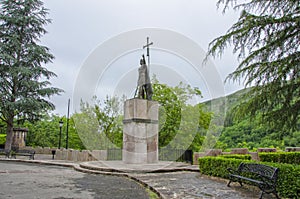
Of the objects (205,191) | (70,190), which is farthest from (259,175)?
(70,190)

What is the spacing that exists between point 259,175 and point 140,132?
21.7ft

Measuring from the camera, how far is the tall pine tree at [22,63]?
21.2 metres

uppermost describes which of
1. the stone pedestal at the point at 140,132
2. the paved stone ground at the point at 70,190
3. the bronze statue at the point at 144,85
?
the bronze statue at the point at 144,85

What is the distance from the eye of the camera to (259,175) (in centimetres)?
653

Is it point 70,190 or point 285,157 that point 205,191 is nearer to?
point 70,190

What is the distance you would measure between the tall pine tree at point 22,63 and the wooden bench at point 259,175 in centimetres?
1827

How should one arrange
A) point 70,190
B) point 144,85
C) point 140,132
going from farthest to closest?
point 144,85
point 140,132
point 70,190

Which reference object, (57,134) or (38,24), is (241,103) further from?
(57,134)

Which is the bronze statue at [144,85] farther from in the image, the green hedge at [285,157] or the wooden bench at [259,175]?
the wooden bench at [259,175]

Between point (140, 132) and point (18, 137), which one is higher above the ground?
point (18, 137)

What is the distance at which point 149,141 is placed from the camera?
12.6 metres

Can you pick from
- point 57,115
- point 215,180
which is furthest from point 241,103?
point 57,115

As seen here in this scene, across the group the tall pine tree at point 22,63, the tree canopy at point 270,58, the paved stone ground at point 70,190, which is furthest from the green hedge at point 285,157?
the tall pine tree at point 22,63

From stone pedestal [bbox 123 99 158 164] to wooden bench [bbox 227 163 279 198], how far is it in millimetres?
5302
